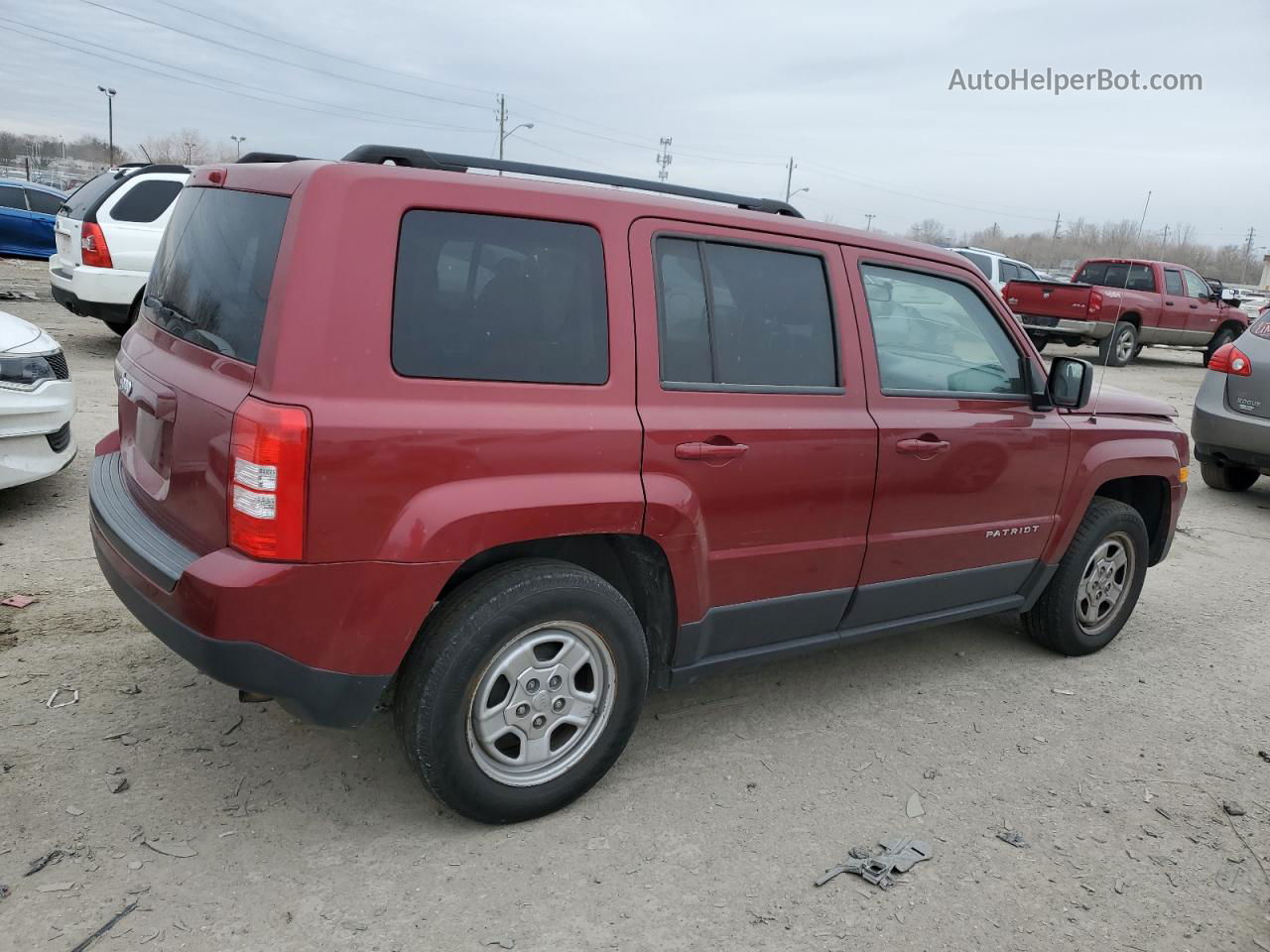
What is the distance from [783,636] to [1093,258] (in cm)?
1810

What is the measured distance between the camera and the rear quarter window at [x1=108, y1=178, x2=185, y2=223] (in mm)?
10078

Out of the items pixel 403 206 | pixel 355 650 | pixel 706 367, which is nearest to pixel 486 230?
pixel 403 206

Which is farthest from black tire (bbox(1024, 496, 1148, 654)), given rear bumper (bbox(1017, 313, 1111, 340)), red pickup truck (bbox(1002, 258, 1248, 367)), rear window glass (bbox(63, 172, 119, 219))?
rear bumper (bbox(1017, 313, 1111, 340))

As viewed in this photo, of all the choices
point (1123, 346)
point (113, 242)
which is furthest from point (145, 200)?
point (1123, 346)

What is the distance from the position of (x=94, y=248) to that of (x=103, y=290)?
1.38 ft

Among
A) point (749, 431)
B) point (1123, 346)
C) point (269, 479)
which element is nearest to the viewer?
point (269, 479)

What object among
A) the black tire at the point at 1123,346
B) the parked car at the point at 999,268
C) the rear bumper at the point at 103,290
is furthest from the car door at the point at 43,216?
the black tire at the point at 1123,346

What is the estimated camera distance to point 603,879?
9.27 ft

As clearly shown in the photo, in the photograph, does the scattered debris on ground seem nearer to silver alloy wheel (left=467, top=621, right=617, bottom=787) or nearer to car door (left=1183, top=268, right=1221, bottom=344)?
silver alloy wheel (left=467, top=621, right=617, bottom=787)

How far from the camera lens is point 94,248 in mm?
9852

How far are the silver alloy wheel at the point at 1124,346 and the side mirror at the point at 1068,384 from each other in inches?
585

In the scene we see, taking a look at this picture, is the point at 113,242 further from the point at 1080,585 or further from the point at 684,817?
the point at 1080,585

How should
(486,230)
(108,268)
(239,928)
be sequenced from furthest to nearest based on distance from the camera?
(108,268), (486,230), (239,928)

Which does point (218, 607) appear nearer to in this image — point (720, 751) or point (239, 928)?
point (239, 928)
